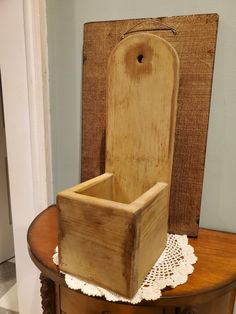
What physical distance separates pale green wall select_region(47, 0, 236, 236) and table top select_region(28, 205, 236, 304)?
0.10 metres

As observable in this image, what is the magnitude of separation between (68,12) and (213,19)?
416mm

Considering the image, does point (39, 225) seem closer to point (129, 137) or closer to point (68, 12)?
point (129, 137)

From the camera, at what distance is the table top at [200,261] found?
50 centimetres

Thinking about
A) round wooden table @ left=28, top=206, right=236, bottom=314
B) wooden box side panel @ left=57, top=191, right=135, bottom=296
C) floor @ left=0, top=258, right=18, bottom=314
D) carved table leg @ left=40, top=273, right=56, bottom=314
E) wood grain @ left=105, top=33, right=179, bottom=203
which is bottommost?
floor @ left=0, top=258, right=18, bottom=314

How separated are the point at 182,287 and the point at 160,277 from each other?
0.04 metres

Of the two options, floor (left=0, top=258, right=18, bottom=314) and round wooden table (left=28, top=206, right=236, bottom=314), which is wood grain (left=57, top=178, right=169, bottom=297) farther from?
floor (left=0, top=258, right=18, bottom=314)

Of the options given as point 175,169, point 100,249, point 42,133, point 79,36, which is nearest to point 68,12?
point 79,36

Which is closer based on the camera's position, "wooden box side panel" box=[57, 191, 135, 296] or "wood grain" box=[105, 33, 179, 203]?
"wooden box side panel" box=[57, 191, 135, 296]

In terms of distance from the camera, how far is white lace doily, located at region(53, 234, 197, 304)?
485mm

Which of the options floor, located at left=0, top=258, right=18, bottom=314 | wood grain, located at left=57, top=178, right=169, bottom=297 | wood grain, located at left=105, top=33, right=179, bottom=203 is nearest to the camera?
wood grain, located at left=57, top=178, right=169, bottom=297

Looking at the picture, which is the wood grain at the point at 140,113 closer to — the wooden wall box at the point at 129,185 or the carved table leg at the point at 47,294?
the wooden wall box at the point at 129,185

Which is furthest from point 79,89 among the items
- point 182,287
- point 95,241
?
point 182,287

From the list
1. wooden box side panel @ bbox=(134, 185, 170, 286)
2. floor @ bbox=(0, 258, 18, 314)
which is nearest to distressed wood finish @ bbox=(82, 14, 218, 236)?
wooden box side panel @ bbox=(134, 185, 170, 286)

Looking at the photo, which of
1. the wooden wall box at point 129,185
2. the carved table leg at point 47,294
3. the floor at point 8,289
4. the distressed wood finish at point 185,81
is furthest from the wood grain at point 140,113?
the floor at point 8,289
